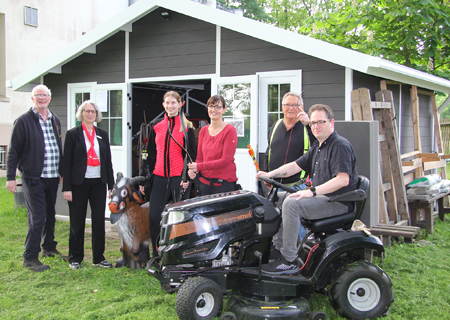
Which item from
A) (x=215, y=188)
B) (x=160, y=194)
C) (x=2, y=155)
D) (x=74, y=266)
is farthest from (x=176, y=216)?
(x=2, y=155)

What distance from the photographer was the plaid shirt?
4234 mm

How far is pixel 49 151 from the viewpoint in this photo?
4258 millimetres

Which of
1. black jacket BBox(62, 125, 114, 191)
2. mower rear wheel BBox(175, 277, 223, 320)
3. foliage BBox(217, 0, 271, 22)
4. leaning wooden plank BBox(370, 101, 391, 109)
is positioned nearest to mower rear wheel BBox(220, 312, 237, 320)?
mower rear wheel BBox(175, 277, 223, 320)

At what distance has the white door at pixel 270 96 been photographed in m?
5.27

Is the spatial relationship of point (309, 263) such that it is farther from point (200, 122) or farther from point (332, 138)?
point (200, 122)

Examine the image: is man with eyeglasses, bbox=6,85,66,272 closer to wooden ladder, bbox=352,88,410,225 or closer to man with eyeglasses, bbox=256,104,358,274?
man with eyeglasses, bbox=256,104,358,274

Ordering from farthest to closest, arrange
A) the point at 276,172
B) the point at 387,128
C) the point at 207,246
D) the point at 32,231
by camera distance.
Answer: the point at 387,128, the point at 32,231, the point at 276,172, the point at 207,246

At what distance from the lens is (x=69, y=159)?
4160mm

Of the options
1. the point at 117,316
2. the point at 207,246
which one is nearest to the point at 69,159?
the point at 117,316

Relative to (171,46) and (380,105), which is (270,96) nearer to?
(380,105)

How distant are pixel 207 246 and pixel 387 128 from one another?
3.66 metres

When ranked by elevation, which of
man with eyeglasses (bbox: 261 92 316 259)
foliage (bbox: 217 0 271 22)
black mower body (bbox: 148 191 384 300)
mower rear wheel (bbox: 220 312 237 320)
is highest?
foliage (bbox: 217 0 271 22)

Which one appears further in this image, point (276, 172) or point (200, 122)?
point (200, 122)

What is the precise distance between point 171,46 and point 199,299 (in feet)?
14.3
